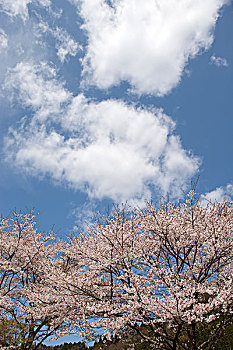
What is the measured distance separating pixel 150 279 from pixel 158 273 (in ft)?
1.29

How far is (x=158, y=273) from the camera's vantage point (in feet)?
31.1

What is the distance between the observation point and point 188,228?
35.6 ft

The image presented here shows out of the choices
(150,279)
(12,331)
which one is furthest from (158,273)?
(12,331)

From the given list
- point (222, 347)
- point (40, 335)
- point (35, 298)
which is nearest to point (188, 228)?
point (222, 347)

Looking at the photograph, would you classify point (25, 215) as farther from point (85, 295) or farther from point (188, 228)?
point (188, 228)

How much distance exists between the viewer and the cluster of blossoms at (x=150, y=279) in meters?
8.59

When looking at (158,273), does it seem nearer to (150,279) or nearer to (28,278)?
(150,279)

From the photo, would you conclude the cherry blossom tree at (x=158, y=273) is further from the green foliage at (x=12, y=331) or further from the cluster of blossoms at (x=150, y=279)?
the green foliage at (x=12, y=331)

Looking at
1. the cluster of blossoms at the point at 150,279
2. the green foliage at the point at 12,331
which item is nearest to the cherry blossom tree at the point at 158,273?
the cluster of blossoms at the point at 150,279

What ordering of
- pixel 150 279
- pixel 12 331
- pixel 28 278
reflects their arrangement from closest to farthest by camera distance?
pixel 150 279 → pixel 12 331 → pixel 28 278

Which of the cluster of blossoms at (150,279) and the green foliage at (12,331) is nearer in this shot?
the cluster of blossoms at (150,279)

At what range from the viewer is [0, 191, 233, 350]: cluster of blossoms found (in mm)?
8594

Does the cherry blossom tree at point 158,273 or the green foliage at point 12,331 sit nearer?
the cherry blossom tree at point 158,273

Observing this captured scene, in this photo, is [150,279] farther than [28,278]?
No
